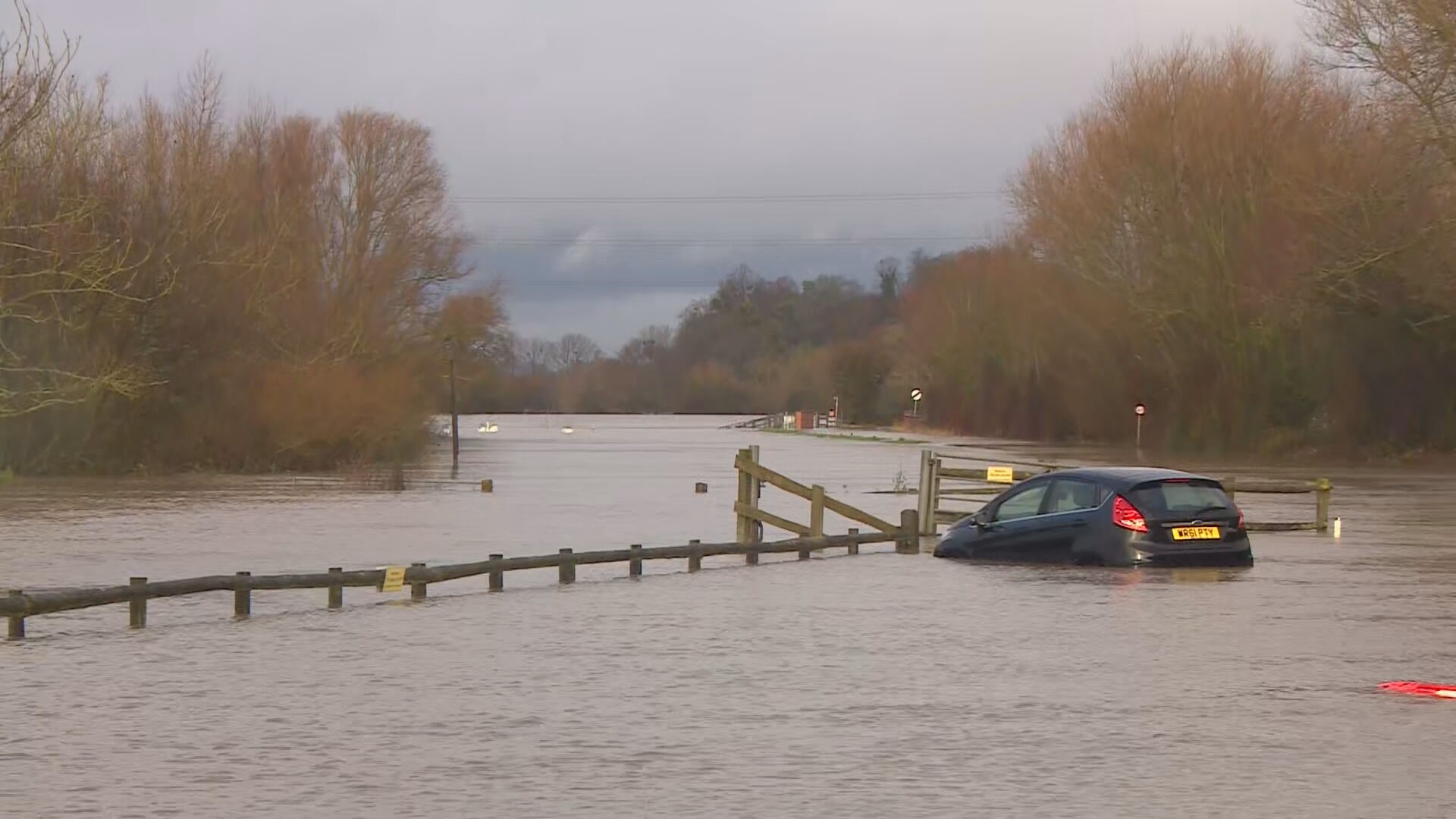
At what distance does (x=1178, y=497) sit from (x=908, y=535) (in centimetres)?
600

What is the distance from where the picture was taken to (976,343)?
129 metres

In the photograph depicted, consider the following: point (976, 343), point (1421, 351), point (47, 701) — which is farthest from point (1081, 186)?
point (47, 701)

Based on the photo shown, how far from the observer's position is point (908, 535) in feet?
99.0

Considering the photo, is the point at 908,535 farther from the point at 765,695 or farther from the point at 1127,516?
the point at 765,695

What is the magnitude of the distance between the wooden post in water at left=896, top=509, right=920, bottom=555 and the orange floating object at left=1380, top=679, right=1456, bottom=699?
50.9ft

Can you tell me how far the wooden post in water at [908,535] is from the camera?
98.7ft

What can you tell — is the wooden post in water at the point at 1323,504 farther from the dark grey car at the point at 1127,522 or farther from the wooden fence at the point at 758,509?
the dark grey car at the point at 1127,522

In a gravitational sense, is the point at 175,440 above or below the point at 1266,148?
below

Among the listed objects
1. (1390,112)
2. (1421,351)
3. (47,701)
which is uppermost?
(1390,112)

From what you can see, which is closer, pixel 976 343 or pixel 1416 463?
pixel 1416 463

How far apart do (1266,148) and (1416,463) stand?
13.6 meters

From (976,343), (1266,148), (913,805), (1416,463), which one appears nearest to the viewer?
(913,805)

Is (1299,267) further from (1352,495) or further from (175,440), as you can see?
(175,440)

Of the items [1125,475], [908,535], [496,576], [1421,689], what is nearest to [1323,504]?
[908,535]
